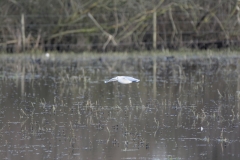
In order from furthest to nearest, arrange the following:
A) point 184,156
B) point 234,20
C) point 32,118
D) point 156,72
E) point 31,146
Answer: point 234,20
point 156,72
point 32,118
point 31,146
point 184,156

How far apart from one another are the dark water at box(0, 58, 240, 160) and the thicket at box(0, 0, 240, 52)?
790 centimetres

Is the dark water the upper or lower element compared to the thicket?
lower

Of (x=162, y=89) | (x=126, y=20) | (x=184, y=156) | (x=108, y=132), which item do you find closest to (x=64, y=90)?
(x=162, y=89)

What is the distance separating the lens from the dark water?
19.8 ft

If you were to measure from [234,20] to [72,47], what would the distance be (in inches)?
188

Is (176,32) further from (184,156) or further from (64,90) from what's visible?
(184,156)

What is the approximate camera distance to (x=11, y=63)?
54.8 ft

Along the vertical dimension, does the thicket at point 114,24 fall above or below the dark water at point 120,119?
above

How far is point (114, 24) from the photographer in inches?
808

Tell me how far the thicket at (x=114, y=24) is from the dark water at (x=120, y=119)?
25.9 ft

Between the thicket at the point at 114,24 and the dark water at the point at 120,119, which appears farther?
the thicket at the point at 114,24

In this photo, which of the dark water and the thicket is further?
the thicket

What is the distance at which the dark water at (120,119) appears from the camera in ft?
19.8

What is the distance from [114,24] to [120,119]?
1289 cm
